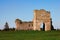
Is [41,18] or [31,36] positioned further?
[41,18]

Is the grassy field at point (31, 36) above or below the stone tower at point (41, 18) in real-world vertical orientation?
below

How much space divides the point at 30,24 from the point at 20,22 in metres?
2.96

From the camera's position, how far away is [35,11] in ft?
211

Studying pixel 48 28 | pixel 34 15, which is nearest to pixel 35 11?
pixel 34 15

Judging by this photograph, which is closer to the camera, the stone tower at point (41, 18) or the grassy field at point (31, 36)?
the grassy field at point (31, 36)

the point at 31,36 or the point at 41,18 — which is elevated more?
the point at 41,18

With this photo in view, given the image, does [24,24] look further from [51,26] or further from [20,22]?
[51,26]

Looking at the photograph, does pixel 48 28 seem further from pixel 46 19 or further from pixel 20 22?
pixel 20 22

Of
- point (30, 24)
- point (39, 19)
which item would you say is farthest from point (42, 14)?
point (30, 24)

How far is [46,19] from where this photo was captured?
2537 inches

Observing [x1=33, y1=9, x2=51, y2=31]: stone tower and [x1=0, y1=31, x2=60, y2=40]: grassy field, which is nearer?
[x1=0, y1=31, x2=60, y2=40]: grassy field

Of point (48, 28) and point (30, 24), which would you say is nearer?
point (48, 28)

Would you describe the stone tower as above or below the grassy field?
above

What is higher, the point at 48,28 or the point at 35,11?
the point at 35,11
